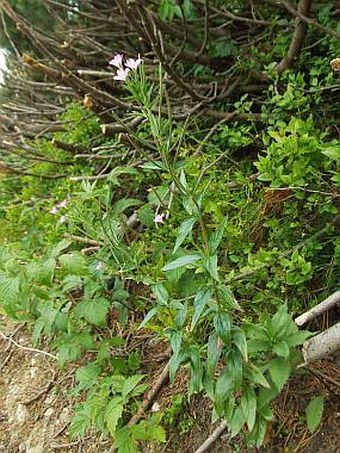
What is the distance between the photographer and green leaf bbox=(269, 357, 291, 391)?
131 centimetres

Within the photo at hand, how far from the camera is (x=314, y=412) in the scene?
1484mm

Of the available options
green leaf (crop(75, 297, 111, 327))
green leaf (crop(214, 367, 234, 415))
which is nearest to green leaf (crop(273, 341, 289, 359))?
green leaf (crop(214, 367, 234, 415))

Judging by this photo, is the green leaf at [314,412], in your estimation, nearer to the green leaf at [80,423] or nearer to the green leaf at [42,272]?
the green leaf at [80,423]

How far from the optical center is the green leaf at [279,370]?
1.31 m

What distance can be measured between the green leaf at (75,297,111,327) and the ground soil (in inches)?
13.2

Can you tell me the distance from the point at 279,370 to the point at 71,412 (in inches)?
43.0

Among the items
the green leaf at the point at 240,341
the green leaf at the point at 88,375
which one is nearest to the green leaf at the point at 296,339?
the green leaf at the point at 240,341

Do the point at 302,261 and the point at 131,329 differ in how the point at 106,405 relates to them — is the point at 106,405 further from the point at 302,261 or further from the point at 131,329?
the point at 302,261

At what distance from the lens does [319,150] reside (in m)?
1.55

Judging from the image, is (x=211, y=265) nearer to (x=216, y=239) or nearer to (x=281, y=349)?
(x=216, y=239)

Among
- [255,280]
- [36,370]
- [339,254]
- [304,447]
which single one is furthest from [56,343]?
[339,254]

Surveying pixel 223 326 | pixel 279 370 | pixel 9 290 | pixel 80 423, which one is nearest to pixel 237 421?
pixel 279 370

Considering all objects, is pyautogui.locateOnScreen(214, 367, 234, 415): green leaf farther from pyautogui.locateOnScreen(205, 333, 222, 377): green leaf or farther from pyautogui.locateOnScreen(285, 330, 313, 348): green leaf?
pyautogui.locateOnScreen(285, 330, 313, 348): green leaf

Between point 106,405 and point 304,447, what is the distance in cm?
61
